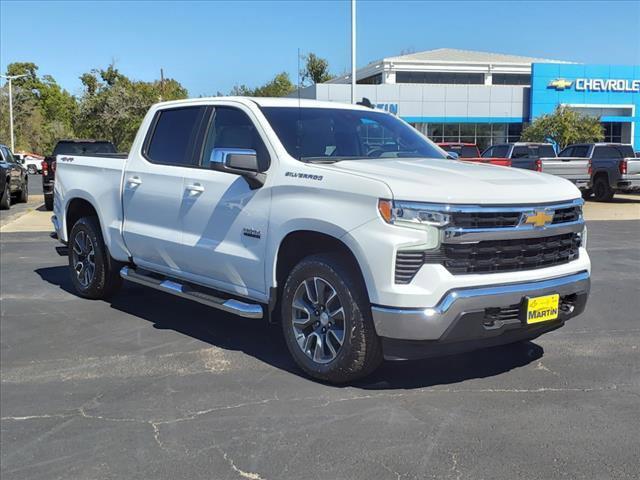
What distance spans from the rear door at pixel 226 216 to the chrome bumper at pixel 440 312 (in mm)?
1224

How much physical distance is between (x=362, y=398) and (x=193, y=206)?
2216mm

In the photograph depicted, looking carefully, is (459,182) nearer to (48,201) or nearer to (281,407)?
(281,407)

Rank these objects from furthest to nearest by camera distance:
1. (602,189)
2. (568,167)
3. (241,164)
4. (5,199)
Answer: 1. (602,189)
2. (568,167)
3. (5,199)
4. (241,164)

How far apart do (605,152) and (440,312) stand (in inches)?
820

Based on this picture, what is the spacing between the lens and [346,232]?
168 inches

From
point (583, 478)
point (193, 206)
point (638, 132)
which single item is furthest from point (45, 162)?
point (638, 132)

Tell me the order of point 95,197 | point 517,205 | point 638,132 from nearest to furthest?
point 517,205, point 95,197, point 638,132

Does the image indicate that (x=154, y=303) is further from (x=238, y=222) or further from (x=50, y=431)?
(x=50, y=431)

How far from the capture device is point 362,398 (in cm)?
431

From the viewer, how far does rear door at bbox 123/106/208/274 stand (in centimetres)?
578

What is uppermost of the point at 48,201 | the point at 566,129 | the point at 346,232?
the point at 566,129

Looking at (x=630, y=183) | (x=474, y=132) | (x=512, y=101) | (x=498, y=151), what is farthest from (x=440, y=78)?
(x=630, y=183)

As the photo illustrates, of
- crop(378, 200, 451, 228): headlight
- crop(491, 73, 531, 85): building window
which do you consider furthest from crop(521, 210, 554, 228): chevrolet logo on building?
crop(491, 73, 531, 85): building window

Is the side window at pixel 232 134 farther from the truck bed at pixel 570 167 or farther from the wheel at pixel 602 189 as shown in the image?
the wheel at pixel 602 189
